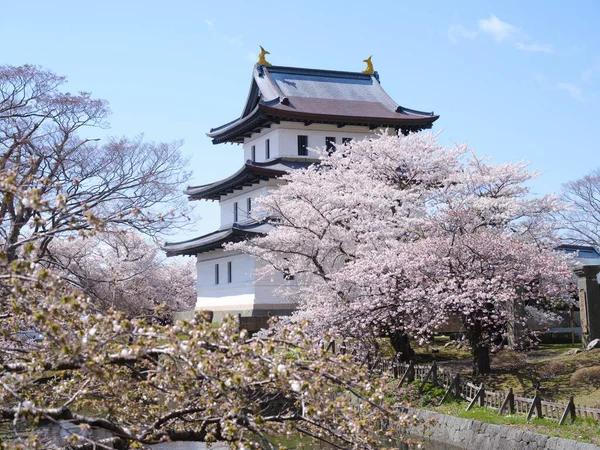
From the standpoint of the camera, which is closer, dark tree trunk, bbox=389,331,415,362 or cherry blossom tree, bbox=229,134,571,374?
cherry blossom tree, bbox=229,134,571,374

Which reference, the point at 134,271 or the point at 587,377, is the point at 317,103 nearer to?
the point at 134,271

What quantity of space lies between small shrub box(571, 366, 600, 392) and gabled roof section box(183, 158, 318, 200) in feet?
59.4

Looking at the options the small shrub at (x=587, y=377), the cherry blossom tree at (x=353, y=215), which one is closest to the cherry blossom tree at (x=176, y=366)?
the small shrub at (x=587, y=377)

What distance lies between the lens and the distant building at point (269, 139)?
35.7 meters

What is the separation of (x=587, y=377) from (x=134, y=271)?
90.9ft

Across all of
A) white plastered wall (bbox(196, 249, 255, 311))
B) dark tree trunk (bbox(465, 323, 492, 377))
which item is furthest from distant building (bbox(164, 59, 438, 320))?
dark tree trunk (bbox(465, 323, 492, 377))

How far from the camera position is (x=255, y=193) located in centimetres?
3806

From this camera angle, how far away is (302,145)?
38.8 meters

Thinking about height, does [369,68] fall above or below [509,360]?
above

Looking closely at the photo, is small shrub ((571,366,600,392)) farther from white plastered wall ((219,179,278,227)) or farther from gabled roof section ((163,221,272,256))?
white plastered wall ((219,179,278,227))

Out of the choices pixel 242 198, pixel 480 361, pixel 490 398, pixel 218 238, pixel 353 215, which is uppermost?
pixel 242 198

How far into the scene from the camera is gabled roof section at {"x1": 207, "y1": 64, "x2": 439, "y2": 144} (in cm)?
3803

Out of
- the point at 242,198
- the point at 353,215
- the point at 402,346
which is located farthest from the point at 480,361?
the point at 242,198

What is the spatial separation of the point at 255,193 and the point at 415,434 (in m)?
20.8
